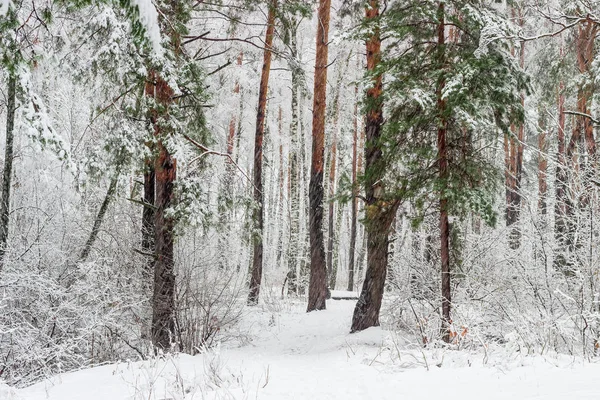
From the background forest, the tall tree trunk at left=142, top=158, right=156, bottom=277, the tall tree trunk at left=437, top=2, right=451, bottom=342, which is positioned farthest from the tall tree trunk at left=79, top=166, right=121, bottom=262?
the tall tree trunk at left=437, top=2, right=451, bottom=342

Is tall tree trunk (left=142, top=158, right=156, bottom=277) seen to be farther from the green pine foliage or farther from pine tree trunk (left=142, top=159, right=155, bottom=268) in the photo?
the green pine foliage

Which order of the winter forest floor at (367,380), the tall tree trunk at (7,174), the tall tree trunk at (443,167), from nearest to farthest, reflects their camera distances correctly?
the winter forest floor at (367,380) < the tall tree trunk at (443,167) < the tall tree trunk at (7,174)

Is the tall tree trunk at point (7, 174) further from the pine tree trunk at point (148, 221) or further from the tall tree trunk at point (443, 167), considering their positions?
the tall tree trunk at point (443, 167)

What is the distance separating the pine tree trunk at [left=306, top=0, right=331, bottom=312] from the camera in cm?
1195

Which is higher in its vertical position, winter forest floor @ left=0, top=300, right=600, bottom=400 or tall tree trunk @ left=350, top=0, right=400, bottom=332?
tall tree trunk @ left=350, top=0, right=400, bottom=332

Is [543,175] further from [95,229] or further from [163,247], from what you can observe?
[95,229]

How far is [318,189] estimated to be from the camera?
40.4 ft

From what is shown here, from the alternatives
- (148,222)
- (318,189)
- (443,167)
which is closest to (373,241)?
(443,167)

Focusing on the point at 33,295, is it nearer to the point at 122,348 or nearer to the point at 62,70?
the point at 122,348

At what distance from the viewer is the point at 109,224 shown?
31.3ft

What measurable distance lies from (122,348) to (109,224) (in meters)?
2.78

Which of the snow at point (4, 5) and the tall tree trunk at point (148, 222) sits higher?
the snow at point (4, 5)

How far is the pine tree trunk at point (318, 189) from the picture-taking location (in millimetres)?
11945

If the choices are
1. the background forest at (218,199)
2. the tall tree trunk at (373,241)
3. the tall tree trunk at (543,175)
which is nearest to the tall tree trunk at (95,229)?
the background forest at (218,199)
